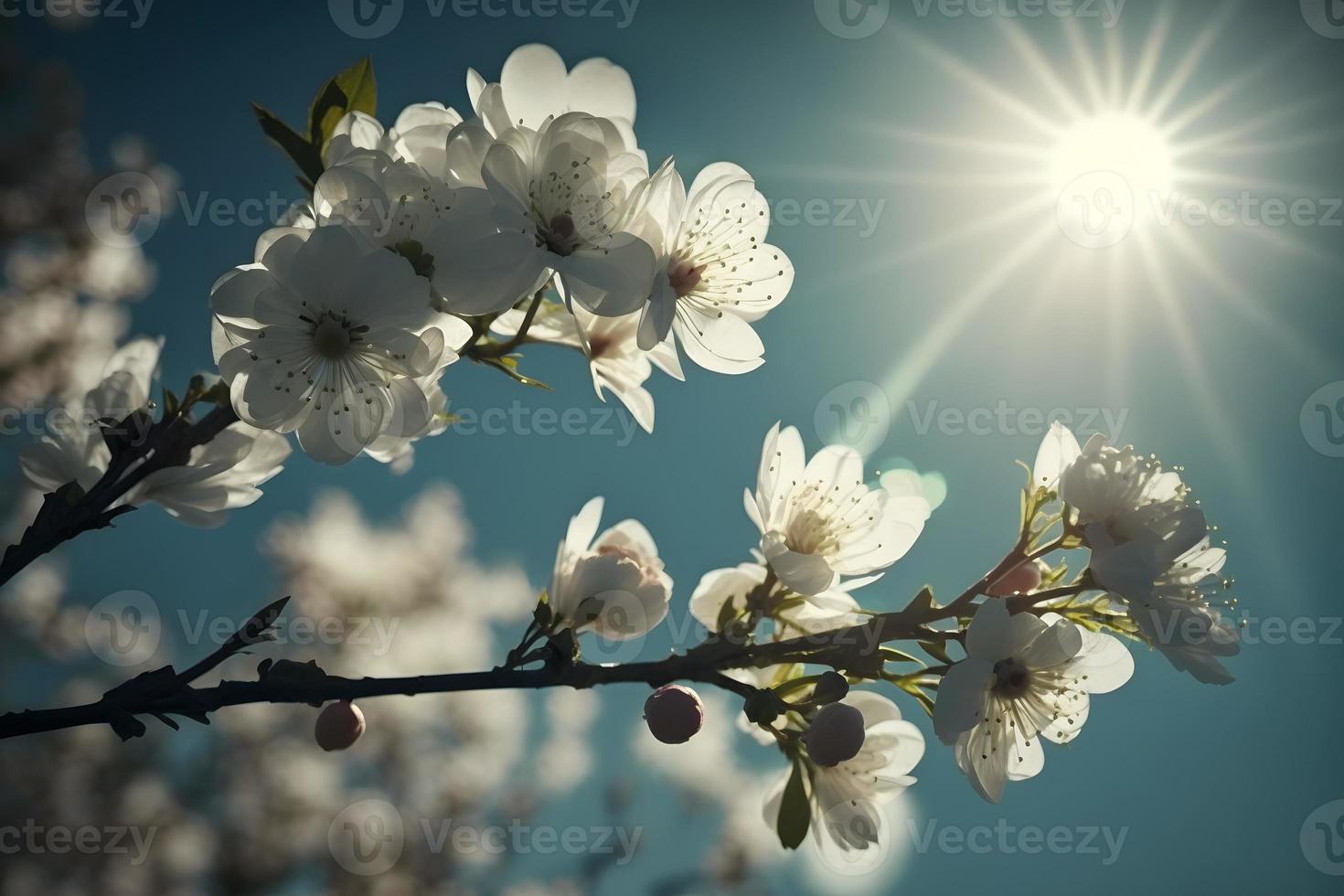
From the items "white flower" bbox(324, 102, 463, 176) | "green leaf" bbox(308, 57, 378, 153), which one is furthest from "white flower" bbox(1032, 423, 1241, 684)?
"green leaf" bbox(308, 57, 378, 153)

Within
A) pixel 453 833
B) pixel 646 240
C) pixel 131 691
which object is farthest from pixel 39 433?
pixel 453 833

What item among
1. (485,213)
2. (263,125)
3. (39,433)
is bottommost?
(39,433)

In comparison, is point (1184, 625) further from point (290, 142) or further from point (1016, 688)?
point (290, 142)

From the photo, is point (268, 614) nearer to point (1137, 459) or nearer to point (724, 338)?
point (724, 338)

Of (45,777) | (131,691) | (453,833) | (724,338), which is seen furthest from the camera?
(453,833)

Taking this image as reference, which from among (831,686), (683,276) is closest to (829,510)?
(831,686)

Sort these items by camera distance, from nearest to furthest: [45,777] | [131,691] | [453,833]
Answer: [131,691]
[45,777]
[453,833]

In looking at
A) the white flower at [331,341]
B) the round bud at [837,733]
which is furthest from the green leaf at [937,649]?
the white flower at [331,341]
